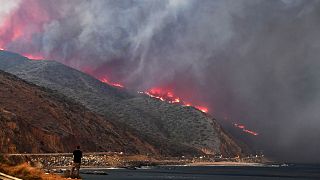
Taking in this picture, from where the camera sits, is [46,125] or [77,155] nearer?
[77,155]

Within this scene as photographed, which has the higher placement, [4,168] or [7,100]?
[7,100]

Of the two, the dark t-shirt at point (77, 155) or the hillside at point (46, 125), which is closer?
the dark t-shirt at point (77, 155)

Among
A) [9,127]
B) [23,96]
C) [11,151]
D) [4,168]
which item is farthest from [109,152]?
[4,168]

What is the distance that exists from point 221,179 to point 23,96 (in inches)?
3324

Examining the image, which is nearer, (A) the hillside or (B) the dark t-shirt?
(B) the dark t-shirt

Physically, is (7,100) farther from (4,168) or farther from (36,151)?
(4,168)

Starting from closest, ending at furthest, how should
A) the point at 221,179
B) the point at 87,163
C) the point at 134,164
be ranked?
the point at 221,179, the point at 87,163, the point at 134,164

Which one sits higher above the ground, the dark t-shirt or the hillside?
the hillside

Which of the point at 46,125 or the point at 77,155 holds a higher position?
the point at 46,125

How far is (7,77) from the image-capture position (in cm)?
18175

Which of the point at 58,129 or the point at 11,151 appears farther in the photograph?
the point at 58,129

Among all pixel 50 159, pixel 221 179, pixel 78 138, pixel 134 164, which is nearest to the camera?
pixel 221 179

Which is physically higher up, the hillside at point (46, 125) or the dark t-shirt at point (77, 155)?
the hillside at point (46, 125)

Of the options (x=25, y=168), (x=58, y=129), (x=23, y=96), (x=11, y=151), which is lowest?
(x=25, y=168)
